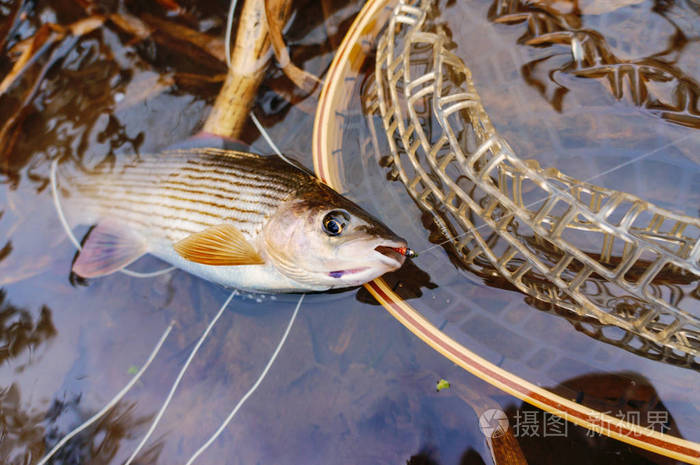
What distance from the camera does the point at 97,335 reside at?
7.89 ft

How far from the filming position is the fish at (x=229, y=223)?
77.0 inches

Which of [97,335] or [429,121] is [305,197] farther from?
[97,335]

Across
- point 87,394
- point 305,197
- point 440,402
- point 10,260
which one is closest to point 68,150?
point 10,260

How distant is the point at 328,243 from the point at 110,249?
1170mm

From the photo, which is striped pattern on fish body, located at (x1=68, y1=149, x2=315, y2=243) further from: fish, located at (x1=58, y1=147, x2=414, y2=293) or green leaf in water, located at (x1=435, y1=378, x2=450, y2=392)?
green leaf in water, located at (x1=435, y1=378, x2=450, y2=392)

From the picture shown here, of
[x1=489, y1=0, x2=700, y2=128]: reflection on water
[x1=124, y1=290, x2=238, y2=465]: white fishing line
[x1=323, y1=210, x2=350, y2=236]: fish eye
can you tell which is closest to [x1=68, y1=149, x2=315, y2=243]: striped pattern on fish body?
[x1=323, y1=210, x2=350, y2=236]: fish eye

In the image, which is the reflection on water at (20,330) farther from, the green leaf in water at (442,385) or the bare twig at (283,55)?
the green leaf in water at (442,385)

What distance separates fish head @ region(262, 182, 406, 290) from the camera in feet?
6.28

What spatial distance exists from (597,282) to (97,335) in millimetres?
2330

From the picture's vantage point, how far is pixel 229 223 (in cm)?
215

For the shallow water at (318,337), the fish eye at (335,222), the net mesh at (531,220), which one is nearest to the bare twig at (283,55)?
the shallow water at (318,337)

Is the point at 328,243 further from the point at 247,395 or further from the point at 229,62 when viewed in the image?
the point at 229,62

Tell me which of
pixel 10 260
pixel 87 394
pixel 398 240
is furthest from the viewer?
pixel 10 260

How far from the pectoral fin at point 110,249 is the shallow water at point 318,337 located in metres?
0.12
